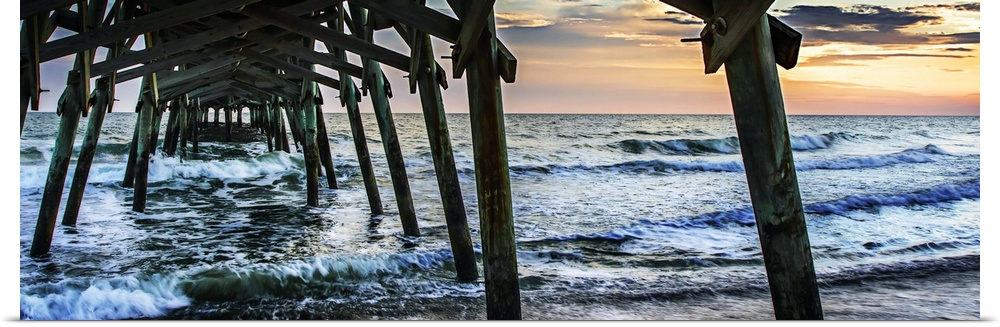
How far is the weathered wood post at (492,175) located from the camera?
2.87m

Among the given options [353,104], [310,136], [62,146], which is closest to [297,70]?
[353,104]

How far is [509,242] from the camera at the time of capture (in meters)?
3.08

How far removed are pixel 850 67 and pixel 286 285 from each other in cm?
396

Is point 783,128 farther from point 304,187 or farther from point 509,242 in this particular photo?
point 304,187

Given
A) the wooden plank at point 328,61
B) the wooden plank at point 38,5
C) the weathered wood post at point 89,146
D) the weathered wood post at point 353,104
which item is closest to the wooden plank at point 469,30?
the wooden plank at point 38,5

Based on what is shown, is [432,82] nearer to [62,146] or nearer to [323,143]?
[62,146]

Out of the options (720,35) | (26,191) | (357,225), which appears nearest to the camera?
(720,35)

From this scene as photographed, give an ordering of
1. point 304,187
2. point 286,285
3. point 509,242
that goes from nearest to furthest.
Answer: point 509,242 < point 286,285 < point 304,187

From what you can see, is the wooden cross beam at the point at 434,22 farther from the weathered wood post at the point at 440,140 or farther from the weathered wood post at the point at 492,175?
the weathered wood post at the point at 440,140

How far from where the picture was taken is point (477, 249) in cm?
570

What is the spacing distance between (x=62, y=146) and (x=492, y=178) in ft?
9.99

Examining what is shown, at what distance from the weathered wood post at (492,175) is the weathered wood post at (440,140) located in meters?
1.03
